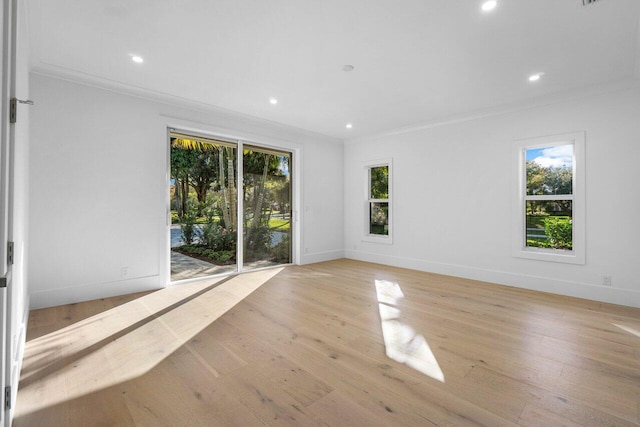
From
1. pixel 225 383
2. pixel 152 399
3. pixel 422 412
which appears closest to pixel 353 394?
pixel 422 412

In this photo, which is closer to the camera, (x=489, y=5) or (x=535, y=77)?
(x=489, y=5)

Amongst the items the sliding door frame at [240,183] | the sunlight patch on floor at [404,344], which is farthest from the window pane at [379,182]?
the sunlight patch on floor at [404,344]

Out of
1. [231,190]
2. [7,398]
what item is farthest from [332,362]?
[231,190]

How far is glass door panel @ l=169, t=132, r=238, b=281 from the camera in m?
4.42

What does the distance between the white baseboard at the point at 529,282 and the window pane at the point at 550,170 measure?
47.5 inches

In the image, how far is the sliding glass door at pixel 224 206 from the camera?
4.46 m

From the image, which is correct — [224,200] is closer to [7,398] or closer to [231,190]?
[231,190]

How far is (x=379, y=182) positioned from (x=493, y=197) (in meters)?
2.18

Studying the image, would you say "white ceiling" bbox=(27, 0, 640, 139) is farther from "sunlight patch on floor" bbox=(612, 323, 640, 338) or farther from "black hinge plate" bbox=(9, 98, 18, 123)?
"sunlight patch on floor" bbox=(612, 323, 640, 338)

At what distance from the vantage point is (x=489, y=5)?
2.26 m

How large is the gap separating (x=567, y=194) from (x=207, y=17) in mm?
4640

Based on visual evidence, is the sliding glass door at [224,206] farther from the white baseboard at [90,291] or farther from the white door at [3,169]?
the white door at [3,169]

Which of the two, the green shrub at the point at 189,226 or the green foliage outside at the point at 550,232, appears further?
the green shrub at the point at 189,226

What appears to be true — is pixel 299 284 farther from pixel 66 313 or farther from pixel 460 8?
pixel 460 8
